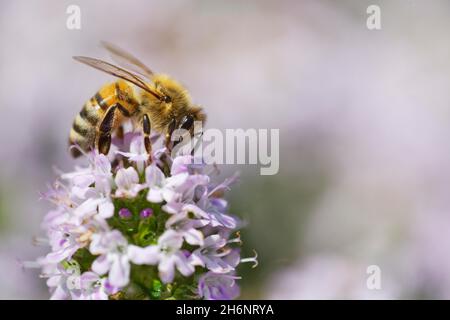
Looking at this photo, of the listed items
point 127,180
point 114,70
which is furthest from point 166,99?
point 127,180

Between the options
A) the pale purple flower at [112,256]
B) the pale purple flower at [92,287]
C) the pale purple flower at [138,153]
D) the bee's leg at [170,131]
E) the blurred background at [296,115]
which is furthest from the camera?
the blurred background at [296,115]

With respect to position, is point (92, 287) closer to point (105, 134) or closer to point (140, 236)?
point (140, 236)

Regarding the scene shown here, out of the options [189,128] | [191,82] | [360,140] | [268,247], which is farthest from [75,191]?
[191,82]

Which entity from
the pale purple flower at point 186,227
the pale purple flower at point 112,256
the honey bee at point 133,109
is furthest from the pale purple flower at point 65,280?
the honey bee at point 133,109

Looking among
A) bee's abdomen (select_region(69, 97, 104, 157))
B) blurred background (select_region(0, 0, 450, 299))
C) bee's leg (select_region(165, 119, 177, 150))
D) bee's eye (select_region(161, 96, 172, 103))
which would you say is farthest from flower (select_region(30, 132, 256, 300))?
blurred background (select_region(0, 0, 450, 299))

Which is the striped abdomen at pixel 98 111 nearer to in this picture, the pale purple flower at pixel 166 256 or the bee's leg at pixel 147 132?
the bee's leg at pixel 147 132
